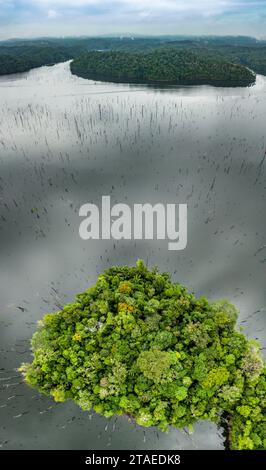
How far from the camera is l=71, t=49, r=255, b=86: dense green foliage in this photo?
89562mm

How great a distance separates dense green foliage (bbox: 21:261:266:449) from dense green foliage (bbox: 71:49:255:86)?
284ft

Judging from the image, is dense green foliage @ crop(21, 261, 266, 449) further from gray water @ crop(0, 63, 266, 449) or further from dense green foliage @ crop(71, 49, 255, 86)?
dense green foliage @ crop(71, 49, 255, 86)

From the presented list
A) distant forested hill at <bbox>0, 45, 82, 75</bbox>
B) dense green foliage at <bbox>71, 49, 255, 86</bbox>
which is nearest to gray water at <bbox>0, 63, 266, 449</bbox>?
dense green foliage at <bbox>71, 49, 255, 86</bbox>

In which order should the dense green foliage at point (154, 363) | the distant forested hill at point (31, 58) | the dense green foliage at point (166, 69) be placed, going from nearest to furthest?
the dense green foliage at point (154, 363), the dense green foliage at point (166, 69), the distant forested hill at point (31, 58)

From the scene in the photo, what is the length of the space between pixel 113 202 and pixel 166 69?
244 feet

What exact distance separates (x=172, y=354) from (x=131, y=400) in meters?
3.40

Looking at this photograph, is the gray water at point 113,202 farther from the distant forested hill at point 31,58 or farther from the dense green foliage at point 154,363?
the distant forested hill at point 31,58

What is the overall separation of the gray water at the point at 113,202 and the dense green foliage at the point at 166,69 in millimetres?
25895

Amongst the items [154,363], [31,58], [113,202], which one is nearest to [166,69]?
[31,58]

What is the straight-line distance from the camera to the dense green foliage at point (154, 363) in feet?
55.2

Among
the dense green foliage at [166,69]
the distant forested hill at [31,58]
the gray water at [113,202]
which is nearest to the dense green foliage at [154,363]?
the gray water at [113,202]

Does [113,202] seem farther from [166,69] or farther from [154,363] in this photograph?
[166,69]

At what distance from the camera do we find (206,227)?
107ft
